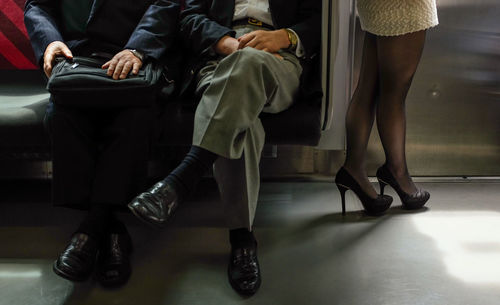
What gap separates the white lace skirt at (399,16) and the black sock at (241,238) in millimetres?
944

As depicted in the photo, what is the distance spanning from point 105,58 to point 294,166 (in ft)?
3.95

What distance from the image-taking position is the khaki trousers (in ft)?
4.49

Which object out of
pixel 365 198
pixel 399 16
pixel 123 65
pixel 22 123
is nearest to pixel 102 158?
pixel 123 65

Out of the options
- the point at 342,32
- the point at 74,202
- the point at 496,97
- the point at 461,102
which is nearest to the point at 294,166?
the point at 342,32

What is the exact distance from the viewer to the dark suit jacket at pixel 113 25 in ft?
6.04

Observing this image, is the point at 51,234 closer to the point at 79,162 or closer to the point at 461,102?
the point at 79,162

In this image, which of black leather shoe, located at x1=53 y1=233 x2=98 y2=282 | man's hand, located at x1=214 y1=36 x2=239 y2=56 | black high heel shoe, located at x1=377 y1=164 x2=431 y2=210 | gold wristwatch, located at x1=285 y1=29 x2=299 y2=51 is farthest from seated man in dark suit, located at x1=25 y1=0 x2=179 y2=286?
black high heel shoe, located at x1=377 y1=164 x2=431 y2=210

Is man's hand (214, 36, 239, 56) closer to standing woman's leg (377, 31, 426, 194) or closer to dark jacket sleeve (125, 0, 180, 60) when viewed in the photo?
dark jacket sleeve (125, 0, 180, 60)

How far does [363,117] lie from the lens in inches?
81.0

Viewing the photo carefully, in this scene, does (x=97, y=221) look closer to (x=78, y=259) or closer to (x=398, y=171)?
(x=78, y=259)

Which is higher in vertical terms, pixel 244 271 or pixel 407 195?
pixel 244 271

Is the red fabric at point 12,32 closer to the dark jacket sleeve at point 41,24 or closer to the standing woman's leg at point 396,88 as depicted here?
the dark jacket sleeve at point 41,24

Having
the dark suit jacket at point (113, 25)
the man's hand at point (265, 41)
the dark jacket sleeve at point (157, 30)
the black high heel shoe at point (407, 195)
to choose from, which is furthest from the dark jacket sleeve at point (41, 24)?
the black high heel shoe at point (407, 195)

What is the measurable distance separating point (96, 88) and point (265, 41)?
0.60 metres
